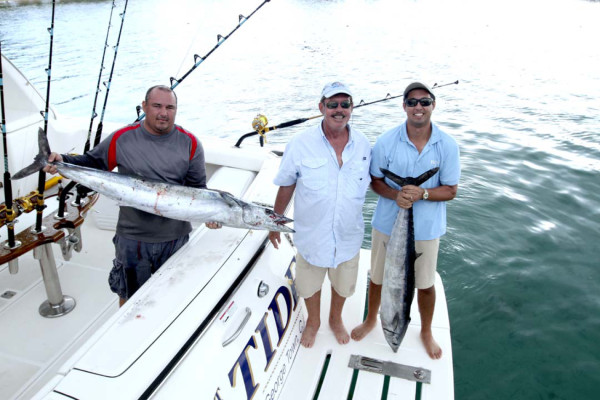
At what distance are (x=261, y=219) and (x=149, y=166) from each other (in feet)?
2.31

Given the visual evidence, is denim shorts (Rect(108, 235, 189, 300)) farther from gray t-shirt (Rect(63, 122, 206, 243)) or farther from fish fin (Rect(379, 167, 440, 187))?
fish fin (Rect(379, 167, 440, 187))

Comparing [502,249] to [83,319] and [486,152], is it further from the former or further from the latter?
[83,319]

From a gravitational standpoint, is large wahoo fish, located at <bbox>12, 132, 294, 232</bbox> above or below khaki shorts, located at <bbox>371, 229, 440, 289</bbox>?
above

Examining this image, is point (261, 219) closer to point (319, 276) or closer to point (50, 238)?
point (319, 276)

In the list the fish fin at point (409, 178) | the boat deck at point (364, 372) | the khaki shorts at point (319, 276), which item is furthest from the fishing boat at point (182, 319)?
the fish fin at point (409, 178)

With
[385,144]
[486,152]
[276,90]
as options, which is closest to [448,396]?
[385,144]

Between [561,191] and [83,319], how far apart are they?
6.56 m

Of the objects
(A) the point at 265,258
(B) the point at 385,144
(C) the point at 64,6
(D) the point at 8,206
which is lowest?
(A) the point at 265,258

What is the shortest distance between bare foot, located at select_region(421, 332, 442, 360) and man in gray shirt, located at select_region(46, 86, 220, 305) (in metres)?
1.74

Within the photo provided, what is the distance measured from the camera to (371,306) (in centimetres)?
308

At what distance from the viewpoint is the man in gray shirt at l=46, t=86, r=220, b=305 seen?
7.61 feet

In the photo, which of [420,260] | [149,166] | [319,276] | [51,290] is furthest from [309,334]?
[51,290]

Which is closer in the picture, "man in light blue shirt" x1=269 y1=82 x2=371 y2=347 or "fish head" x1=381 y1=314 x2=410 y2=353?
"man in light blue shirt" x1=269 y1=82 x2=371 y2=347

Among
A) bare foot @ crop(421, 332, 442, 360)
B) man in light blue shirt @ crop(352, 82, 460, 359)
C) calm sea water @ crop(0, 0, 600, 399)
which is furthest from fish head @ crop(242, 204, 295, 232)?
calm sea water @ crop(0, 0, 600, 399)
